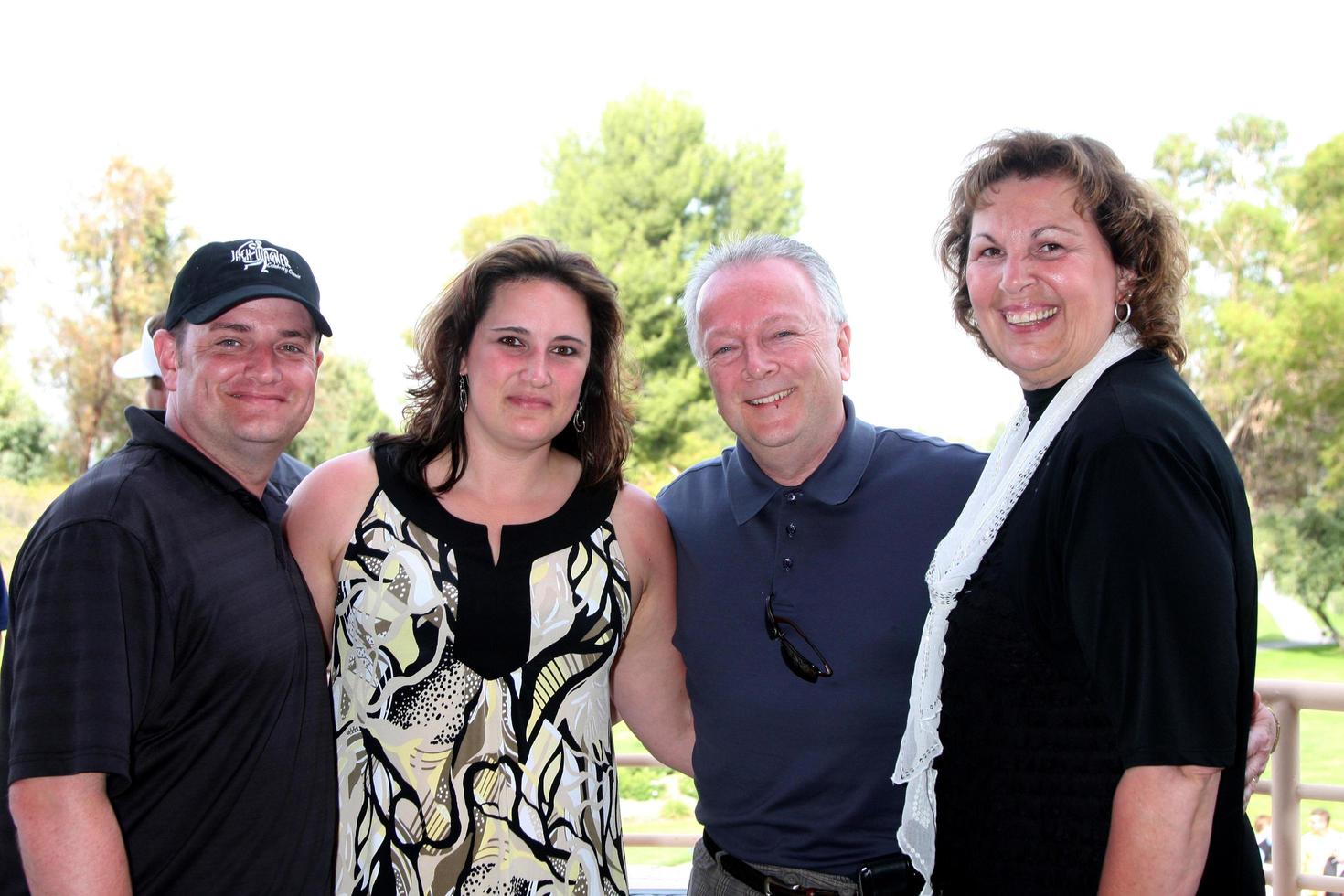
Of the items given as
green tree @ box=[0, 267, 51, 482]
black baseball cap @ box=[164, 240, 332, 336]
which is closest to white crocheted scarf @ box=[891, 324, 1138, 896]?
black baseball cap @ box=[164, 240, 332, 336]

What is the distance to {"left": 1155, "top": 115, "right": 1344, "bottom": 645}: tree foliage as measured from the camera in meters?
20.8

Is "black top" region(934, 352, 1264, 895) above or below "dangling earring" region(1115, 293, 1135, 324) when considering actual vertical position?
below

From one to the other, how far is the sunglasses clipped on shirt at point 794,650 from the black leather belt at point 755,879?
382mm

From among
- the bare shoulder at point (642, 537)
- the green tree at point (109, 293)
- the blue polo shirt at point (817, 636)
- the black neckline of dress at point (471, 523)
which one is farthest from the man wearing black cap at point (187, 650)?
the green tree at point (109, 293)

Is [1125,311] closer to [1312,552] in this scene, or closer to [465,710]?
[465,710]

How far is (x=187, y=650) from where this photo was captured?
1695 mm

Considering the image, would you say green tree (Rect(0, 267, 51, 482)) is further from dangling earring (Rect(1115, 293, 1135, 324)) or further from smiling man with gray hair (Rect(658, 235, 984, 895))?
dangling earring (Rect(1115, 293, 1135, 324))

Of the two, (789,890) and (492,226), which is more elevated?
(492,226)

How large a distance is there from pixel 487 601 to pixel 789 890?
2.59ft

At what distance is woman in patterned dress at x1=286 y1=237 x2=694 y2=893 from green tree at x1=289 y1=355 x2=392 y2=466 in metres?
21.7

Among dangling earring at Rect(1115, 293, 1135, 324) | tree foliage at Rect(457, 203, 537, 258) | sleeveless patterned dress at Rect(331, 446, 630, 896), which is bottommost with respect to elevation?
sleeveless patterned dress at Rect(331, 446, 630, 896)

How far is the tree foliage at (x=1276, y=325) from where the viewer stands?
68.3 ft

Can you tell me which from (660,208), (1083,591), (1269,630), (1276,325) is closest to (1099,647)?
(1083,591)

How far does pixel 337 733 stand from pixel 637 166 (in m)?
24.7
